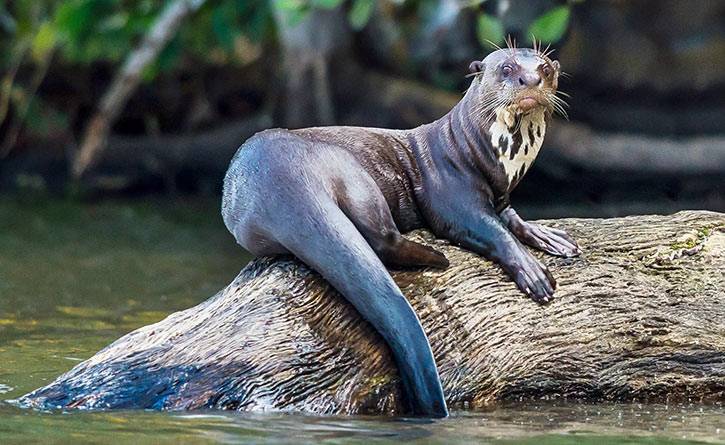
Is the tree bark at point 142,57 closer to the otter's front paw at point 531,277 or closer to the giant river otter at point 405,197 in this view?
the giant river otter at point 405,197

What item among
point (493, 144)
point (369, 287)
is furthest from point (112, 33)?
point (369, 287)

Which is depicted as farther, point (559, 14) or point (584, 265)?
point (559, 14)

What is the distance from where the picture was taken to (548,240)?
440 cm

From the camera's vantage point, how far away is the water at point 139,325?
143 inches

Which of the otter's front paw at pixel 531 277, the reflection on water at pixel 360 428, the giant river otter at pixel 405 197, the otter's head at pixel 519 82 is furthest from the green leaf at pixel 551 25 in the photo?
the reflection on water at pixel 360 428

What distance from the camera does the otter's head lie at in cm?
427

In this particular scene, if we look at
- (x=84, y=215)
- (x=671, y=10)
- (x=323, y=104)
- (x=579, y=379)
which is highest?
(x=671, y=10)

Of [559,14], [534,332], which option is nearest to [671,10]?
[559,14]

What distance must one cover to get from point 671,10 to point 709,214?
599 cm

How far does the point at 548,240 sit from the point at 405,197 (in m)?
0.49

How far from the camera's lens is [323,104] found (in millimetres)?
10391

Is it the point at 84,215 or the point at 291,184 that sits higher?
the point at 84,215

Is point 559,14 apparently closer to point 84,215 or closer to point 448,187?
point 448,187

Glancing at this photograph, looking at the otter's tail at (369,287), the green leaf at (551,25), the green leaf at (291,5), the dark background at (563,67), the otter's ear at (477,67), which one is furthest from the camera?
the dark background at (563,67)
